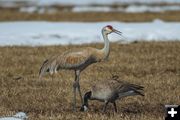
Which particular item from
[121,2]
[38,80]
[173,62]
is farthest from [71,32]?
[121,2]

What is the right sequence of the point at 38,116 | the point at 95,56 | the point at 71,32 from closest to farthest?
1. the point at 38,116
2. the point at 95,56
3. the point at 71,32

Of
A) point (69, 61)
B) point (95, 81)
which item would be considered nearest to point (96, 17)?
point (95, 81)

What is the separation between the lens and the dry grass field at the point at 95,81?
388 inches

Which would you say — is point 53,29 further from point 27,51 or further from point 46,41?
point 27,51

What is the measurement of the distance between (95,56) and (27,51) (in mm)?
7676

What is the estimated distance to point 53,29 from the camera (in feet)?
87.1

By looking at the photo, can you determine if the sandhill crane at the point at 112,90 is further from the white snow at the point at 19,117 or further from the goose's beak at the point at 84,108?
the white snow at the point at 19,117

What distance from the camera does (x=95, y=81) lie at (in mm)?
11680

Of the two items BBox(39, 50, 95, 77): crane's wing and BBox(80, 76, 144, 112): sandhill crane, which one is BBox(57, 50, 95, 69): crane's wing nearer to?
BBox(39, 50, 95, 77): crane's wing

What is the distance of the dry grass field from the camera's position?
32.3ft

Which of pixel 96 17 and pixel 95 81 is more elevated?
pixel 96 17

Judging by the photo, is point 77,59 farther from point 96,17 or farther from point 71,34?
point 96,17

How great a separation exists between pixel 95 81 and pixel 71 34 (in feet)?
42.4

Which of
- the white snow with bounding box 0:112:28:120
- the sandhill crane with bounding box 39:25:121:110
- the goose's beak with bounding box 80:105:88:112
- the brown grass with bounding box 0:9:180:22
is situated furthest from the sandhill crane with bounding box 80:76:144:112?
the brown grass with bounding box 0:9:180:22
